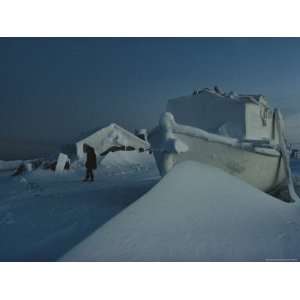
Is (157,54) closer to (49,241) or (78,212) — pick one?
(78,212)

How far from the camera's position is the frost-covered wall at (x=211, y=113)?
119 inches

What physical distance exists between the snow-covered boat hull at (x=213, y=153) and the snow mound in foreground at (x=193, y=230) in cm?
52

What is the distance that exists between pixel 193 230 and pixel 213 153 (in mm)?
1139

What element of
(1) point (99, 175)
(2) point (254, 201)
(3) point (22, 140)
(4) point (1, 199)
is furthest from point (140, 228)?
(1) point (99, 175)

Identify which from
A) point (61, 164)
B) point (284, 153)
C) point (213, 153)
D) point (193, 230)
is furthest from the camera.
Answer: point (61, 164)

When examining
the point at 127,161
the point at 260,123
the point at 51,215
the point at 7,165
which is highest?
the point at 260,123

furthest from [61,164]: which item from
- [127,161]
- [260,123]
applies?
[260,123]

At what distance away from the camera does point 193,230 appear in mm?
2057

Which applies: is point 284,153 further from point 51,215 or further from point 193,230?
point 51,215

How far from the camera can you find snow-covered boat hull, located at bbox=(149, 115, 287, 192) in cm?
287

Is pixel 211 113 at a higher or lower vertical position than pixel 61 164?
higher

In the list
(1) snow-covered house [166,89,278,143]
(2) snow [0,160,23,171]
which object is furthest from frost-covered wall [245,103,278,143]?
(2) snow [0,160,23,171]

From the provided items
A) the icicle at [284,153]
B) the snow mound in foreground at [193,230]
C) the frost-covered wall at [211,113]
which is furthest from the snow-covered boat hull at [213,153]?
the snow mound in foreground at [193,230]

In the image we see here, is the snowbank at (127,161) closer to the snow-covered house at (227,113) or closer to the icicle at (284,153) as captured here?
the snow-covered house at (227,113)
